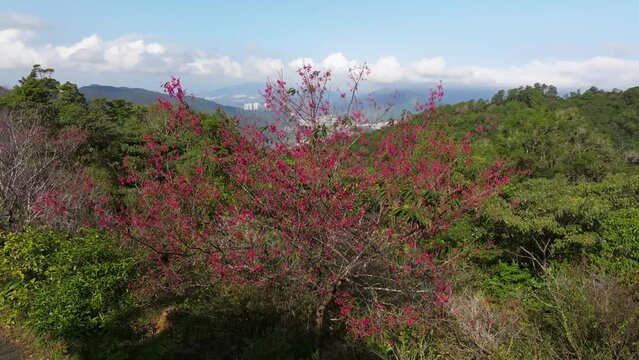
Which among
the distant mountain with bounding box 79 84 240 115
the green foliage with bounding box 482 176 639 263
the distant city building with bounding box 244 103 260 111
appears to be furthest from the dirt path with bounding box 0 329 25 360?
the green foliage with bounding box 482 176 639 263

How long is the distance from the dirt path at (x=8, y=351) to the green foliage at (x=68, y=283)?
0.80 meters

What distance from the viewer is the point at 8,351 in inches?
237

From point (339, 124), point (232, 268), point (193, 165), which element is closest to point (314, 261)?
point (232, 268)

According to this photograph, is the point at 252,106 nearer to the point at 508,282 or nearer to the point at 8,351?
the point at 8,351

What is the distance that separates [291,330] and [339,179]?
7.46 feet

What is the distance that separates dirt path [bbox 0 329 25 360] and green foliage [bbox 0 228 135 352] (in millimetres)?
800

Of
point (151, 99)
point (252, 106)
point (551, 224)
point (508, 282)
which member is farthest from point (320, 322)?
point (151, 99)

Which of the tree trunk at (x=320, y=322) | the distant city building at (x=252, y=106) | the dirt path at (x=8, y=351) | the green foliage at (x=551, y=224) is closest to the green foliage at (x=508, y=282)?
the green foliage at (x=551, y=224)

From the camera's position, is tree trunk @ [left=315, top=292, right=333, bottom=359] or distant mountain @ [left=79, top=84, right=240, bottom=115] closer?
tree trunk @ [left=315, top=292, right=333, bottom=359]

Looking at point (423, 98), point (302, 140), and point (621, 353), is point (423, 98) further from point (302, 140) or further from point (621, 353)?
point (621, 353)

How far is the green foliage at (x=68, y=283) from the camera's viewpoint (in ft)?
15.9

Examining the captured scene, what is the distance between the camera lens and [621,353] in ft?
13.8

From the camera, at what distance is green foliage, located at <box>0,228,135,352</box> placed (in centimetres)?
486

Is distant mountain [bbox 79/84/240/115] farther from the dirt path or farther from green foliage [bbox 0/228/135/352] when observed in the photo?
the dirt path
